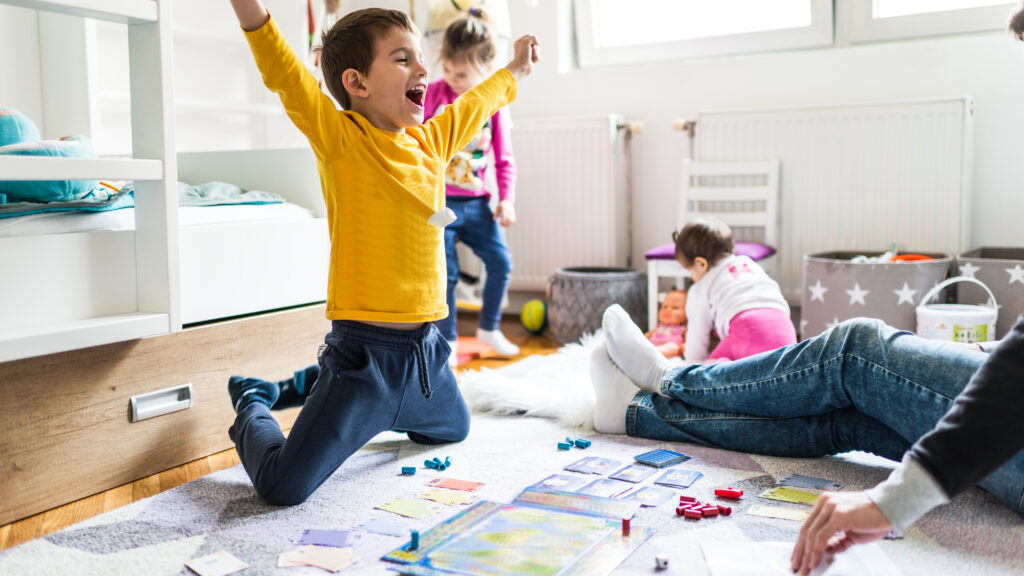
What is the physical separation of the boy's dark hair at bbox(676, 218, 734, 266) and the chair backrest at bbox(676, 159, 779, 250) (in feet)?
1.99

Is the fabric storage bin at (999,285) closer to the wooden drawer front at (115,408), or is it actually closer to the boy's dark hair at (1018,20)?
the boy's dark hair at (1018,20)

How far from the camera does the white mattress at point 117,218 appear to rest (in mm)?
1302

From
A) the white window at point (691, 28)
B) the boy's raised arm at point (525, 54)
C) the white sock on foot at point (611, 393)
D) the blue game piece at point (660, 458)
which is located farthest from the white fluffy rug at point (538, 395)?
the white window at point (691, 28)

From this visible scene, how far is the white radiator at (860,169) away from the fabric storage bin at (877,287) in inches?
7.7

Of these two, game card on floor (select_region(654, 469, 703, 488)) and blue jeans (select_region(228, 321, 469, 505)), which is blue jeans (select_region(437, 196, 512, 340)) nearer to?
blue jeans (select_region(228, 321, 469, 505))

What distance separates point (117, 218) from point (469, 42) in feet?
3.88

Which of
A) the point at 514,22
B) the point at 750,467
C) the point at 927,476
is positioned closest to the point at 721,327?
the point at 750,467

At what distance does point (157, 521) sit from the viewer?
4.07 feet

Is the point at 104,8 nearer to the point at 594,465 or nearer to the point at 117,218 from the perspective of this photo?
the point at 117,218

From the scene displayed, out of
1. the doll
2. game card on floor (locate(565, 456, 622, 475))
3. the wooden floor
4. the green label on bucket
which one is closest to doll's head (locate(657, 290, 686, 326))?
the doll

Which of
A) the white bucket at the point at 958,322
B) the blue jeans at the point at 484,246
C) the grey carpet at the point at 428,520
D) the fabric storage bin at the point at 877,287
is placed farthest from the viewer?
the blue jeans at the point at 484,246

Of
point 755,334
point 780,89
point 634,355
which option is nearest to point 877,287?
point 755,334

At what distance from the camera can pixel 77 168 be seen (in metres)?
1.23

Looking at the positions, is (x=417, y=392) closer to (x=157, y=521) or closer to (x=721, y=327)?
(x=157, y=521)
